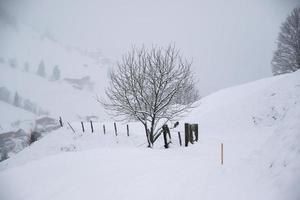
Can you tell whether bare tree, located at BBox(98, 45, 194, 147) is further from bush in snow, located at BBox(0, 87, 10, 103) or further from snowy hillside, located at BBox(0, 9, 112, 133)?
bush in snow, located at BBox(0, 87, 10, 103)

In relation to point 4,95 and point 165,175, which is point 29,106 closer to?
point 4,95

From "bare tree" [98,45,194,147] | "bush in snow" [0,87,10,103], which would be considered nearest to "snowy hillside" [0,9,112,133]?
"bush in snow" [0,87,10,103]

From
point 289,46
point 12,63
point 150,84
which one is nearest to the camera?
point 150,84

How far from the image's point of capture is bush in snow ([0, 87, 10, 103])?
115 metres

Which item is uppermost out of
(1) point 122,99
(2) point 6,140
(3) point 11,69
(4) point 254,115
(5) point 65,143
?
(3) point 11,69

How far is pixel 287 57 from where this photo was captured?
30438mm

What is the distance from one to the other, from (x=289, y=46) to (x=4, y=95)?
447 feet

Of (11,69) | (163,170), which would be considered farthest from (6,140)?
(11,69)

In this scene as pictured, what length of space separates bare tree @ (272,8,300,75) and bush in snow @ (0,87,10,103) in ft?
432

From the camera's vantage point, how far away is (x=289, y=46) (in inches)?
1148

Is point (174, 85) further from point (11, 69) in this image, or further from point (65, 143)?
point (11, 69)

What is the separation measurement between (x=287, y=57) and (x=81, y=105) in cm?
12045

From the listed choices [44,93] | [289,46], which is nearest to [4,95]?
[44,93]

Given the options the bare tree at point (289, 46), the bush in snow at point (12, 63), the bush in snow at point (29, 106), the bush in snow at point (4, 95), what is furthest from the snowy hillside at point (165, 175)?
the bush in snow at point (12, 63)
